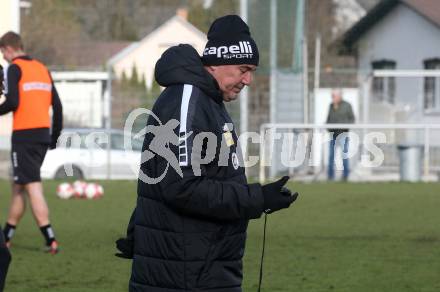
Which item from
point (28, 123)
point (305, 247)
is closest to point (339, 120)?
point (305, 247)

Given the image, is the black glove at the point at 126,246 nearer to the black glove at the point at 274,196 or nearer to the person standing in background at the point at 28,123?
the black glove at the point at 274,196

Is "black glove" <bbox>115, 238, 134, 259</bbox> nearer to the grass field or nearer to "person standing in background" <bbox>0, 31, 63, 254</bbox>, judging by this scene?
the grass field

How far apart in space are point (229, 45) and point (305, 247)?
7.14m

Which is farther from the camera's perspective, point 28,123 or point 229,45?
point 28,123

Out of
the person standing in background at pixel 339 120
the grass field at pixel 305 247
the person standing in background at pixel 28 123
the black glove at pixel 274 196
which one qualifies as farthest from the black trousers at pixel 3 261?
the person standing in background at pixel 339 120

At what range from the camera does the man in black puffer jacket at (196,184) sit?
4973mm

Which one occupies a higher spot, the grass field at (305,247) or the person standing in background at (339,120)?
the person standing in background at (339,120)

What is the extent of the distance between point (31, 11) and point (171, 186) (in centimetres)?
4745

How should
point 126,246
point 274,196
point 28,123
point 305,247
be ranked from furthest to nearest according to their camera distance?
point 305,247 → point 28,123 → point 126,246 → point 274,196

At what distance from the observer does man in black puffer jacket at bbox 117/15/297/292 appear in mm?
4973

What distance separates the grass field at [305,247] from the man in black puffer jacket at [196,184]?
4.15 meters

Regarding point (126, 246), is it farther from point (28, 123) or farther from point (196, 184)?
point (28, 123)

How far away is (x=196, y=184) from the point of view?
4.94 metres

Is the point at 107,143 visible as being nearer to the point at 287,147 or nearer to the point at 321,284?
the point at 287,147
